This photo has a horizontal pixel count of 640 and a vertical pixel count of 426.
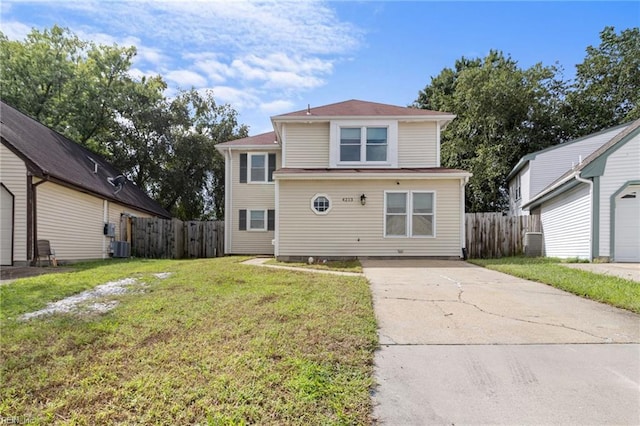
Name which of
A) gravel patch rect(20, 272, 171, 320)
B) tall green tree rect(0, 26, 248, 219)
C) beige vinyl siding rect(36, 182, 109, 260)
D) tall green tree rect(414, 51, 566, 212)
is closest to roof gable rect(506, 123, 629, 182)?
tall green tree rect(414, 51, 566, 212)

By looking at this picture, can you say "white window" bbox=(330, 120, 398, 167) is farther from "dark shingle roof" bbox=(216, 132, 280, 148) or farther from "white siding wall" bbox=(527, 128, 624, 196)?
"white siding wall" bbox=(527, 128, 624, 196)

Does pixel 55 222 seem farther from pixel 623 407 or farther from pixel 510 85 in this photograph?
pixel 510 85

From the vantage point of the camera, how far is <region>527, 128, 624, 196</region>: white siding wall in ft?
49.9

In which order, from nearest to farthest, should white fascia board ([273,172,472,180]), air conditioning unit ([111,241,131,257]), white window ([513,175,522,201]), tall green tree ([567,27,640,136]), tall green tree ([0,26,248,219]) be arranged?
white fascia board ([273,172,472,180]) < air conditioning unit ([111,241,131,257]) < white window ([513,175,522,201]) < tall green tree ([0,26,248,219]) < tall green tree ([567,27,640,136])

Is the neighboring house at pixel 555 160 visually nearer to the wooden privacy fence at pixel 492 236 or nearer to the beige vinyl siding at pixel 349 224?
the wooden privacy fence at pixel 492 236

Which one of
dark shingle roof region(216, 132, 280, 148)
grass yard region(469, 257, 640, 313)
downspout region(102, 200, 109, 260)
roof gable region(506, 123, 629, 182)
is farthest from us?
dark shingle roof region(216, 132, 280, 148)

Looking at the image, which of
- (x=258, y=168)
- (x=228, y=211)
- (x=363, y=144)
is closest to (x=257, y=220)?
(x=228, y=211)

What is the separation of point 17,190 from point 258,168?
334 inches

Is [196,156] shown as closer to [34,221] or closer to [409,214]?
[34,221]

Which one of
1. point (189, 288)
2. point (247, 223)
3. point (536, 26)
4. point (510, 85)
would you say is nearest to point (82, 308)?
point (189, 288)

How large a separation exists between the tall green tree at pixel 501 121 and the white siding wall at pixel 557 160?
13.3ft

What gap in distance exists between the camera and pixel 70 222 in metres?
11.1

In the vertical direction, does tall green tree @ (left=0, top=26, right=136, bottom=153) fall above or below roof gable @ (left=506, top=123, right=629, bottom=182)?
above

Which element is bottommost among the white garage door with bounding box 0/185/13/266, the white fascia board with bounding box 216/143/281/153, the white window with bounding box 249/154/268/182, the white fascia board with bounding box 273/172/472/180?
the white garage door with bounding box 0/185/13/266
